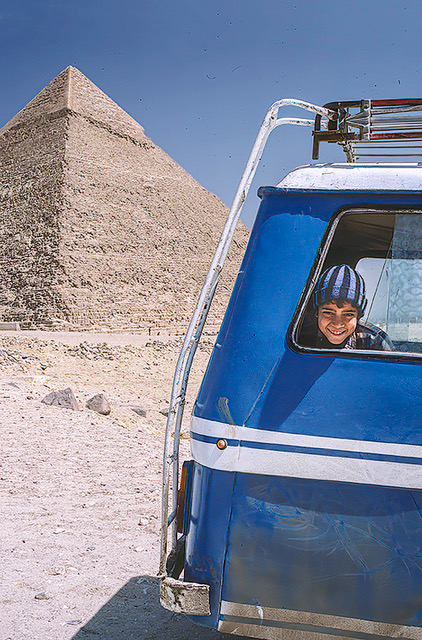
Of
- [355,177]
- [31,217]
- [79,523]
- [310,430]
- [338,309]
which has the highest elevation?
[31,217]

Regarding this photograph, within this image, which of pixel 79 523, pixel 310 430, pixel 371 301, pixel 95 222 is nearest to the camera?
pixel 310 430

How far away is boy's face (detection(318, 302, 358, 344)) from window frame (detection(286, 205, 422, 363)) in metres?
0.06

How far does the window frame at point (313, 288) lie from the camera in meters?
1.68

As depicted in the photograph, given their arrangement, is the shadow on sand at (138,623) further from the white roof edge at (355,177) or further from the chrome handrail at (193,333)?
the white roof edge at (355,177)

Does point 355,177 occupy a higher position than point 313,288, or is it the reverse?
point 355,177

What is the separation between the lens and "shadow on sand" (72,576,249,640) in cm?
255

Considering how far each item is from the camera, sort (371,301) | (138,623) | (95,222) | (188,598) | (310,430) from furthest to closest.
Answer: (95,222), (138,623), (371,301), (188,598), (310,430)

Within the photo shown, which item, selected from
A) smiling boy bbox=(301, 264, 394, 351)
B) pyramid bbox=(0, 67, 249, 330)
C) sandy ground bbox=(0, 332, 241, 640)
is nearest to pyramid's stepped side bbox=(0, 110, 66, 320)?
pyramid bbox=(0, 67, 249, 330)

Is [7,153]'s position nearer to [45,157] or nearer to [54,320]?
[45,157]

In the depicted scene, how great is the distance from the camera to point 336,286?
1.79m

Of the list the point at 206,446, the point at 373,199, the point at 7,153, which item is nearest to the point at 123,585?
the point at 206,446

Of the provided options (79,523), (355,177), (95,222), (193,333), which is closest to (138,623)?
(79,523)

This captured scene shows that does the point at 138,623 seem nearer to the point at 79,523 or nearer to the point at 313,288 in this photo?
the point at 79,523

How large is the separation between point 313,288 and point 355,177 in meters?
0.37
